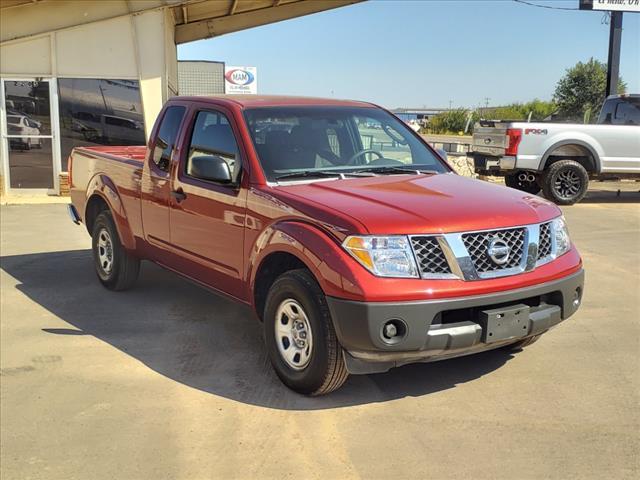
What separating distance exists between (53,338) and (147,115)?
8.69m

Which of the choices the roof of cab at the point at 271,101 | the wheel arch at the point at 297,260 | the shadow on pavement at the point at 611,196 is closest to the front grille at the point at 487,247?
the wheel arch at the point at 297,260

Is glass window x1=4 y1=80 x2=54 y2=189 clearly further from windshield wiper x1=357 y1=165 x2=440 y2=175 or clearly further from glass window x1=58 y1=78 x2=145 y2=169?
windshield wiper x1=357 y1=165 x2=440 y2=175

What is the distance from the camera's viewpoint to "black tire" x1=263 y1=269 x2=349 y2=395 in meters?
3.65

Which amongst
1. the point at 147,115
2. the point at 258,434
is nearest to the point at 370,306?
the point at 258,434

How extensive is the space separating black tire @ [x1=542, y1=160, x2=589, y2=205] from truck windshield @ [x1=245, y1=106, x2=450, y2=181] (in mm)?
8131

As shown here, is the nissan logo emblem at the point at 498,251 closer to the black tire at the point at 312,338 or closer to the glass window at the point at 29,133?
the black tire at the point at 312,338

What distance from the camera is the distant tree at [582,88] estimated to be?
45406 mm

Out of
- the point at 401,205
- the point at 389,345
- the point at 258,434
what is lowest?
the point at 258,434

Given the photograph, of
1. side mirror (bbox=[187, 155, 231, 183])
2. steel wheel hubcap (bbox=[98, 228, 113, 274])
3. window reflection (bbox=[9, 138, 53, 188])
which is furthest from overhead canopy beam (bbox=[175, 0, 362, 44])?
side mirror (bbox=[187, 155, 231, 183])

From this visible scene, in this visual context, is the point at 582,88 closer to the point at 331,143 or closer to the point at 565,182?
the point at 565,182

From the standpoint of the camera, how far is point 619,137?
12.8 meters

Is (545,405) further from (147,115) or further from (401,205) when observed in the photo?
(147,115)

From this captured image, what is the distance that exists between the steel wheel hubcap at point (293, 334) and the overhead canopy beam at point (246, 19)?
13910 millimetres

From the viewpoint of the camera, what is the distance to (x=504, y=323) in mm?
3600
